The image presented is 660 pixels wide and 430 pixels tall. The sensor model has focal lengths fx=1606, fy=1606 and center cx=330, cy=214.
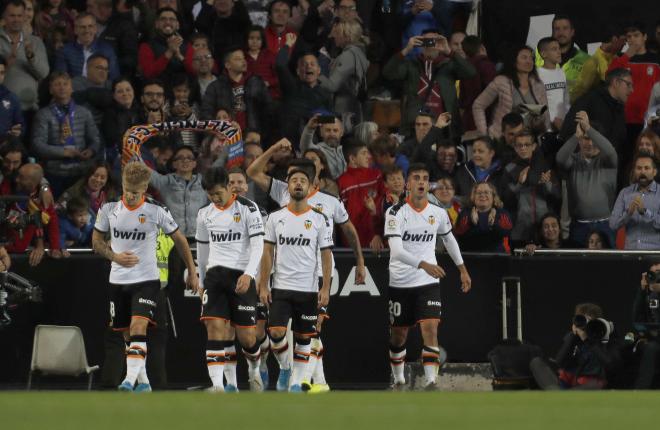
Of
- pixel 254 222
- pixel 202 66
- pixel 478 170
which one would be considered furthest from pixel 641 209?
pixel 202 66

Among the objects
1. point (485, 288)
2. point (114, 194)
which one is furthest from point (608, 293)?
point (114, 194)

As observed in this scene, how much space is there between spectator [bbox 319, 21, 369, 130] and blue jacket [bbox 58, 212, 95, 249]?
388cm

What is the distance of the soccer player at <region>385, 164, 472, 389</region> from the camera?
17.4 meters

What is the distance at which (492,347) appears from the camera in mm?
18625

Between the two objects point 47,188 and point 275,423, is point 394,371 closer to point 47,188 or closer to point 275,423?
point 47,188

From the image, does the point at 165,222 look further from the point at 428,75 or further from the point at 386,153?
the point at 428,75

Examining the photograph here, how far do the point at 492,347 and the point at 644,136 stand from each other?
3341mm

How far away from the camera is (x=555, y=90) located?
21.6 m

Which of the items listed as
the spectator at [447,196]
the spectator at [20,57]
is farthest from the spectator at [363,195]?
the spectator at [20,57]

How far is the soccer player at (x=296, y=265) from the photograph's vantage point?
54.3 ft

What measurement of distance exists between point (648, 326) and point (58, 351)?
6.24 metres

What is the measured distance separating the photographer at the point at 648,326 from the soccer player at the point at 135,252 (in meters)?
4.51

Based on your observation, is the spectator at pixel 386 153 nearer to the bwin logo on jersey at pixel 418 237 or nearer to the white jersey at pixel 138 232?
the bwin logo on jersey at pixel 418 237

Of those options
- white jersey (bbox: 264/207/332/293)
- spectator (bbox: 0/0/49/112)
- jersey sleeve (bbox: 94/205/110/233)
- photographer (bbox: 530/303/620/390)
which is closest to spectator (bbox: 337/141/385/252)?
white jersey (bbox: 264/207/332/293)
